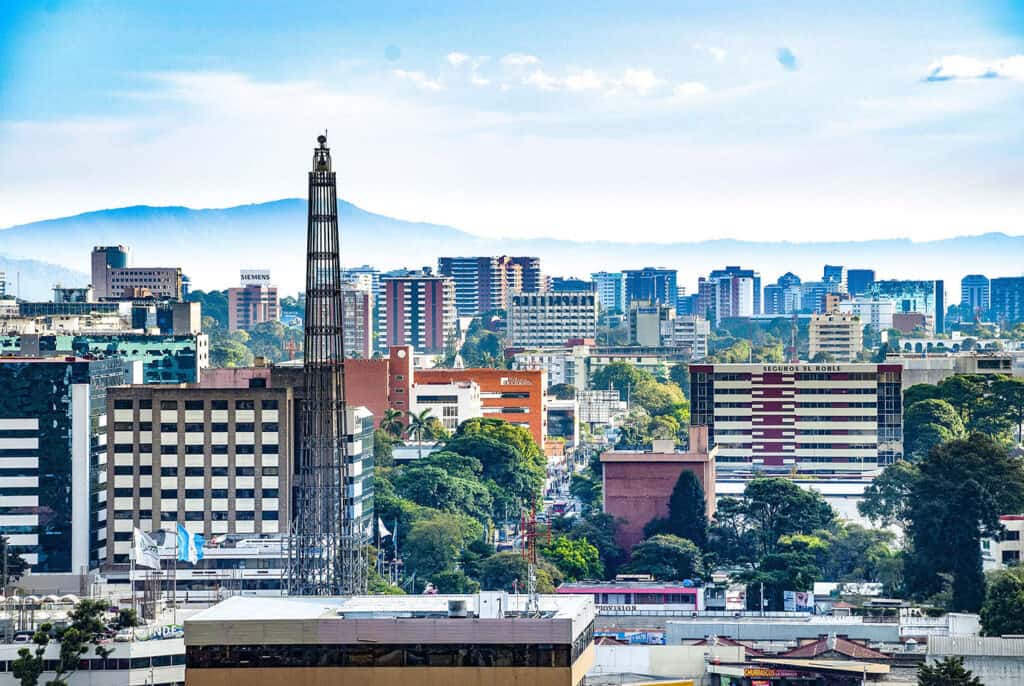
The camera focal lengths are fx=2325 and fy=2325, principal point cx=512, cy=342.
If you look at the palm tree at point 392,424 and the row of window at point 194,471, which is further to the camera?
the palm tree at point 392,424

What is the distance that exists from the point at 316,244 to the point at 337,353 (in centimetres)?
314

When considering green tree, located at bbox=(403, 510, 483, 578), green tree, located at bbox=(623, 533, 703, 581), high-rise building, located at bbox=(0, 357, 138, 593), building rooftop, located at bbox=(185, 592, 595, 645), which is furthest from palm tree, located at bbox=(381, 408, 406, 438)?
building rooftop, located at bbox=(185, 592, 595, 645)

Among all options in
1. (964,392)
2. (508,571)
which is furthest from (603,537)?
(964,392)

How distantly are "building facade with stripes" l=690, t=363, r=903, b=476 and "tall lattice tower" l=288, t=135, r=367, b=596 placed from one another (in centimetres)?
4997

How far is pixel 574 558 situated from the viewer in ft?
245

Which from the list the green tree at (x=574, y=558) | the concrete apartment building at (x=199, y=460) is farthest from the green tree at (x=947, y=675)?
the concrete apartment building at (x=199, y=460)

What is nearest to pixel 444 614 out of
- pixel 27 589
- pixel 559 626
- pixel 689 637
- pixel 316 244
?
pixel 559 626

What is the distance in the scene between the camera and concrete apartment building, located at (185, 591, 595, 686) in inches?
1467

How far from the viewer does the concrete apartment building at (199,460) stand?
233 ft

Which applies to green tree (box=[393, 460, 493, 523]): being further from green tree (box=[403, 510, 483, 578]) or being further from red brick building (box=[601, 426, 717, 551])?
green tree (box=[403, 510, 483, 578])

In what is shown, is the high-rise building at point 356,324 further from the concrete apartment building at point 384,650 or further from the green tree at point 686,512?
the concrete apartment building at point 384,650

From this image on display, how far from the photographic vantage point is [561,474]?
119 m

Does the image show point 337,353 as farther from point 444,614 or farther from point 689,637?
point 444,614

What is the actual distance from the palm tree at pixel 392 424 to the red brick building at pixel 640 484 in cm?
2509
